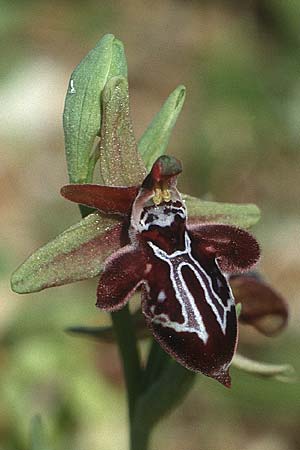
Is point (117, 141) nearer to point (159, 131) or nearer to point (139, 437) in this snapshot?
point (159, 131)

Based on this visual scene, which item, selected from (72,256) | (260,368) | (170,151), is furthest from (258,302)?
(170,151)

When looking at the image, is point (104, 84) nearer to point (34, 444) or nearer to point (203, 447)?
point (34, 444)

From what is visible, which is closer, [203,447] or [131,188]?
[131,188]

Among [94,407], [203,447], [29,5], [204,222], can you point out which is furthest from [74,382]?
[29,5]

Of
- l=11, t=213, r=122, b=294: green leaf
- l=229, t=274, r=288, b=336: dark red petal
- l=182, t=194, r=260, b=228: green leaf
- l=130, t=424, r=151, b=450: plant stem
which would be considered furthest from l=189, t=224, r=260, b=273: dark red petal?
l=130, t=424, r=151, b=450: plant stem

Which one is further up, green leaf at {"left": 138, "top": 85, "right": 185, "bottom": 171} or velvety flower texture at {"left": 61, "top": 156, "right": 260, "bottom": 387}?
green leaf at {"left": 138, "top": 85, "right": 185, "bottom": 171}

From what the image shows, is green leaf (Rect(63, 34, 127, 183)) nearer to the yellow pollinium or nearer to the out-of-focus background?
the yellow pollinium

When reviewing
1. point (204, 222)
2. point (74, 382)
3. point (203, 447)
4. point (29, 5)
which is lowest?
point (203, 447)
